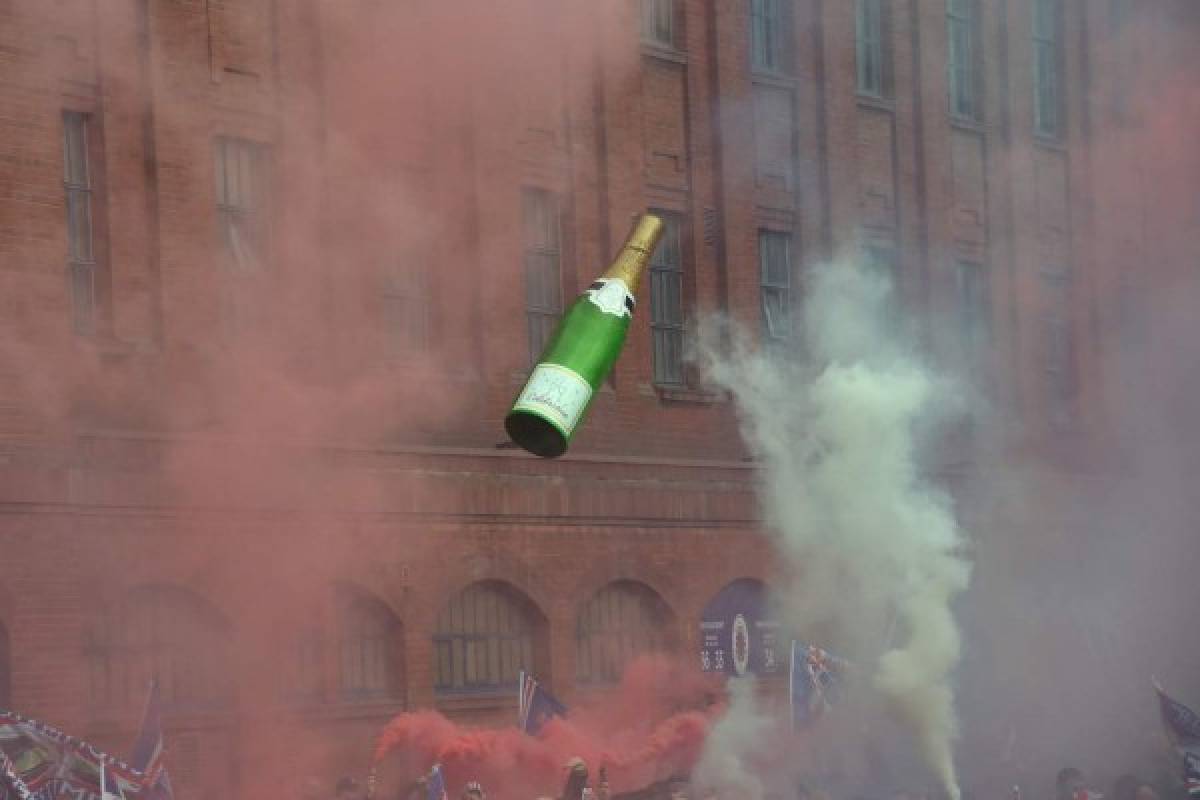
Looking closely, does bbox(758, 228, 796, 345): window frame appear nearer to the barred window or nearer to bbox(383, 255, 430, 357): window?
bbox(383, 255, 430, 357): window

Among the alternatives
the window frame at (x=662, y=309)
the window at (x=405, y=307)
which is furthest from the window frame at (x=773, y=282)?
the window at (x=405, y=307)

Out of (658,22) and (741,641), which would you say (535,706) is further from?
(658,22)

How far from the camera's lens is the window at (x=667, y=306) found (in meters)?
23.9

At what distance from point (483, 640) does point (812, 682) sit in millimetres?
2820

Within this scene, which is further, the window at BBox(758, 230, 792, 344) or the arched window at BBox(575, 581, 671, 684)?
the window at BBox(758, 230, 792, 344)

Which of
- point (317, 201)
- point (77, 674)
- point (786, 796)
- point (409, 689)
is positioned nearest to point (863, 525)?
point (786, 796)

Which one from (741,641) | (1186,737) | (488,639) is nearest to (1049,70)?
(741,641)

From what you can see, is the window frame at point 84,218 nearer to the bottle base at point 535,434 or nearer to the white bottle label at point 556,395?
the bottle base at point 535,434

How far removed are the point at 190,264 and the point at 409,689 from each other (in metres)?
4.03

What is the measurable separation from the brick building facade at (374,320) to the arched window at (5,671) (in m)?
0.03

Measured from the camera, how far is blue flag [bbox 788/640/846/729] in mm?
21062

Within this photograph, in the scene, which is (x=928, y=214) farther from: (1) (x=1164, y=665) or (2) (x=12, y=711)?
(2) (x=12, y=711)

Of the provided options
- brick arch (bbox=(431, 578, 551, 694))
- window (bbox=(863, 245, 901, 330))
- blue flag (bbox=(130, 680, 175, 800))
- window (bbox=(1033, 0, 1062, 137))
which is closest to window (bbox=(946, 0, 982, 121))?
window (bbox=(1033, 0, 1062, 137))

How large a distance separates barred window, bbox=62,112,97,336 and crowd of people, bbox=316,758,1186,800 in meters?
3.91
